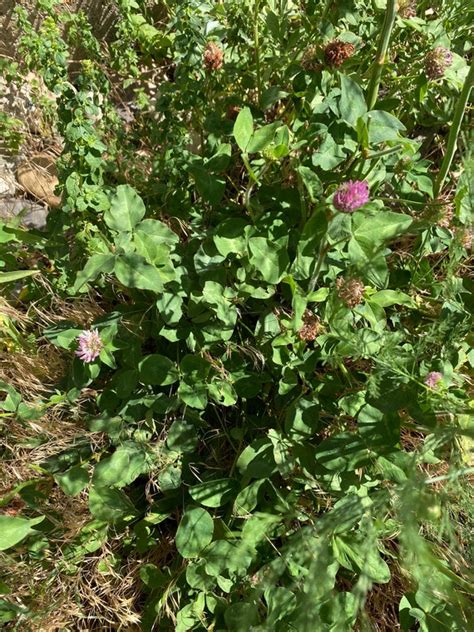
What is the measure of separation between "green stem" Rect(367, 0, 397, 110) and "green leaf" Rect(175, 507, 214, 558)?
3.10ft

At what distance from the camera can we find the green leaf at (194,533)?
4.48 ft

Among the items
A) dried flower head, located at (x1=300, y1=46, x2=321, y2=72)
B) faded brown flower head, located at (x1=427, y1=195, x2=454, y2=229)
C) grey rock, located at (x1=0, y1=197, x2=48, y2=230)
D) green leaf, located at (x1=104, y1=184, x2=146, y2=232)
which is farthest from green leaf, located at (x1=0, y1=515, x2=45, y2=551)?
dried flower head, located at (x1=300, y1=46, x2=321, y2=72)

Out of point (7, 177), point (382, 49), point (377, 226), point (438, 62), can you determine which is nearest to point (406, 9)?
point (438, 62)

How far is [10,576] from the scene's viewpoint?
58.0 inches

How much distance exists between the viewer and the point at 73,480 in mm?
1400

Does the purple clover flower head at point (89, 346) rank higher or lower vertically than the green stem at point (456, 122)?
lower

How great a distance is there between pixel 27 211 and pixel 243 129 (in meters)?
0.89

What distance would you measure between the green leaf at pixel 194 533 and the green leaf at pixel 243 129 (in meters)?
0.78

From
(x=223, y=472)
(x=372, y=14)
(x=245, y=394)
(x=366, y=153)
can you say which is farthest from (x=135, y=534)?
(x=372, y=14)

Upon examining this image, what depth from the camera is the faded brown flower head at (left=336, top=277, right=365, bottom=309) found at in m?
1.29

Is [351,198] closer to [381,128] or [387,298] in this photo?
[381,128]

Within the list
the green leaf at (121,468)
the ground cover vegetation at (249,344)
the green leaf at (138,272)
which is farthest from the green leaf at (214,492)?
the green leaf at (138,272)

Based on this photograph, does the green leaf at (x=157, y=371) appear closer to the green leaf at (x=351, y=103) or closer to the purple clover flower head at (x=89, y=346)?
the purple clover flower head at (x=89, y=346)

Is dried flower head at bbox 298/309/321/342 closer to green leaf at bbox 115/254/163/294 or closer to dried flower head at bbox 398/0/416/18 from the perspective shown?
green leaf at bbox 115/254/163/294
